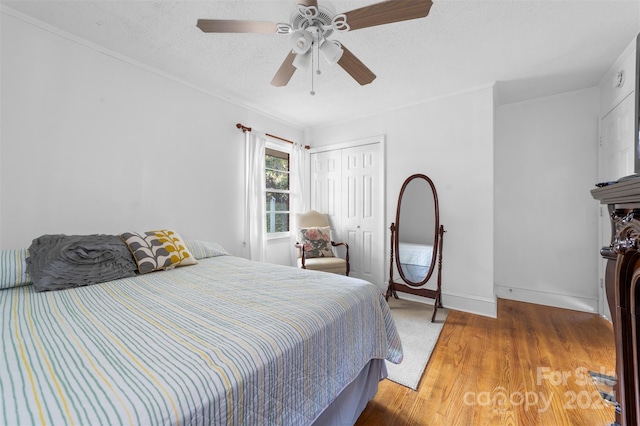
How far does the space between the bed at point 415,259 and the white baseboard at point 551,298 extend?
1.19m

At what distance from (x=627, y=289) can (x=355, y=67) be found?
1.82 metres

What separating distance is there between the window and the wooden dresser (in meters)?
3.25

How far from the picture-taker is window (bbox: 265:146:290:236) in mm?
3707

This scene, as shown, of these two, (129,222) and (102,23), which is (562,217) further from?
(102,23)

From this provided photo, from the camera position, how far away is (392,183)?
137 inches

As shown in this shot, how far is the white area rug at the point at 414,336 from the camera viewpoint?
6.00 feet

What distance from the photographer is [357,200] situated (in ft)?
12.5

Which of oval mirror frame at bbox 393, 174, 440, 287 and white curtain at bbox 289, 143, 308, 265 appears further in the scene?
white curtain at bbox 289, 143, 308, 265

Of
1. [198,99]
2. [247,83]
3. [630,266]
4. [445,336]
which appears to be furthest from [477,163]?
[198,99]

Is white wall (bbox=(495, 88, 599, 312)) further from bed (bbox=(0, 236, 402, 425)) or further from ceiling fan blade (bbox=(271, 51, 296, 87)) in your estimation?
ceiling fan blade (bbox=(271, 51, 296, 87))

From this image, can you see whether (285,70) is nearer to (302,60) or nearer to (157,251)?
(302,60)

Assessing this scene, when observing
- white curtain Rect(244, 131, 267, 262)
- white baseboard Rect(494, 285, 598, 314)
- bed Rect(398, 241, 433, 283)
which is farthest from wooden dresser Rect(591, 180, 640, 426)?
white curtain Rect(244, 131, 267, 262)

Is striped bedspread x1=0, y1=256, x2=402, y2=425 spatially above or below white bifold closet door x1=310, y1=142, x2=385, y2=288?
below

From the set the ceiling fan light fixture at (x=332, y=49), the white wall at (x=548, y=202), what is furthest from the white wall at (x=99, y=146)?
the white wall at (x=548, y=202)
